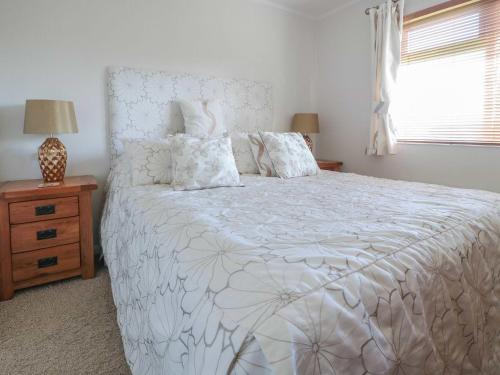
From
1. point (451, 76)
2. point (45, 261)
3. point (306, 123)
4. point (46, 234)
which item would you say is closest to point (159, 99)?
point (46, 234)

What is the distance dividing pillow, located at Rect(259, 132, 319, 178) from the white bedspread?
78 cm

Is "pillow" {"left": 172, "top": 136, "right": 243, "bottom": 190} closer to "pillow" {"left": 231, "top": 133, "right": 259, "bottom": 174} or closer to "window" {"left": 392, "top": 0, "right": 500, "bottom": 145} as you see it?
"pillow" {"left": 231, "top": 133, "right": 259, "bottom": 174}

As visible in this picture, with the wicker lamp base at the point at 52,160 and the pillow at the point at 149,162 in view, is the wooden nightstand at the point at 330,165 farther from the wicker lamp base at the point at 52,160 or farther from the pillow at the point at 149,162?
the wicker lamp base at the point at 52,160

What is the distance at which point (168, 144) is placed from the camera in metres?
2.15

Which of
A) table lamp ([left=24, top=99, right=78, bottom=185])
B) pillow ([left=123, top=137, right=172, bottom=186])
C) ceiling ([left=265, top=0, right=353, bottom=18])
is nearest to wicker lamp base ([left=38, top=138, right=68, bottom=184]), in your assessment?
table lamp ([left=24, top=99, right=78, bottom=185])

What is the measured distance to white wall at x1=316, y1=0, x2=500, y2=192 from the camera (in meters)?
2.40

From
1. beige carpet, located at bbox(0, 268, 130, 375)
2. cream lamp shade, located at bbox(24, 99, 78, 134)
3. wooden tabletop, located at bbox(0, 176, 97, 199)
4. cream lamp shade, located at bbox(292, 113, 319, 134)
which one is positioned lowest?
beige carpet, located at bbox(0, 268, 130, 375)

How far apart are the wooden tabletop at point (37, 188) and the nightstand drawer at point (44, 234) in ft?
0.63

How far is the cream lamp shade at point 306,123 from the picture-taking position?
329 centimetres

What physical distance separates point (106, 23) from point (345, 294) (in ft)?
8.53

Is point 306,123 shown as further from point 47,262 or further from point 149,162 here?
point 47,262


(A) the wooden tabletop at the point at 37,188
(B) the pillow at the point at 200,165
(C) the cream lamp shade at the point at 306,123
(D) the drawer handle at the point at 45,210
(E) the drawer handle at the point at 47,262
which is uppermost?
(C) the cream lamp shade at the point at 306,123

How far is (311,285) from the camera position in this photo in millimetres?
677

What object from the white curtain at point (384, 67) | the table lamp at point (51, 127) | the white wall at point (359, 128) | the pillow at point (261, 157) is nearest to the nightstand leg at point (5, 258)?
the table lamp at point (51, 127)
